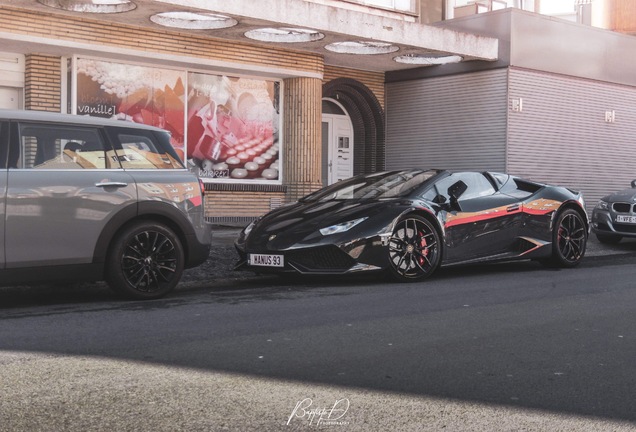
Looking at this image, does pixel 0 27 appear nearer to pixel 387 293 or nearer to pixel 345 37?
pixel 345 37

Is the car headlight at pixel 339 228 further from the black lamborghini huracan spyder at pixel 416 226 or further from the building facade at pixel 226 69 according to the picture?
the building facade at pixel 226 69

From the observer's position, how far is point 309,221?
984cm

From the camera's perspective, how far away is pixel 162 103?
707 inches

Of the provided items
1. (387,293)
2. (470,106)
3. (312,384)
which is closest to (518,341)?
(312,384)

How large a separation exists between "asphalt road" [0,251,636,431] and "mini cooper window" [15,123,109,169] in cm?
123

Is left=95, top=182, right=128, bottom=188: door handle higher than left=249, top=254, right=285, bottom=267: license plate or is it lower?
higher

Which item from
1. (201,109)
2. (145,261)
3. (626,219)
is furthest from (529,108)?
(145,261)

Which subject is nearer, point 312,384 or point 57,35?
point 312,384

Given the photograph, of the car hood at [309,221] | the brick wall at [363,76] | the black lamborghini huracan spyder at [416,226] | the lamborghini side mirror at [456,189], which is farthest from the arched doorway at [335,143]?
the car hood at [309,221]

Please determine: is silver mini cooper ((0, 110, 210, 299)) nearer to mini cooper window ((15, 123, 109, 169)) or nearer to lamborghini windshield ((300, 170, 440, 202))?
mini cooper window ((15, 123, 109, 169))

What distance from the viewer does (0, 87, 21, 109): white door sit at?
53.5 ft

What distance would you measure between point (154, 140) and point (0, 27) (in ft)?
24.7

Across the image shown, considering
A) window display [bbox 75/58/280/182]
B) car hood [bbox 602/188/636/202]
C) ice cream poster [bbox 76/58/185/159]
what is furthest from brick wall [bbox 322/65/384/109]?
car hood [bbox 602/188/636/202]

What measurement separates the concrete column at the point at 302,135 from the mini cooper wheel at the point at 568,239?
26.8 feet
